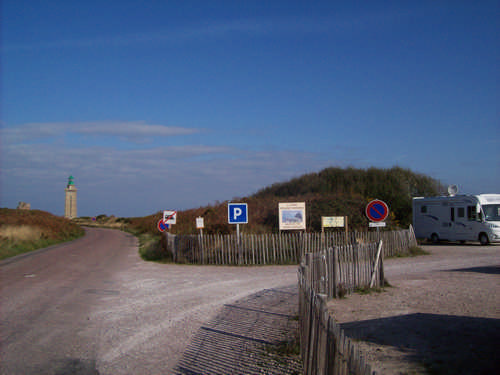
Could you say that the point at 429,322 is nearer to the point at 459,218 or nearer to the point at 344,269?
the point at 344,269

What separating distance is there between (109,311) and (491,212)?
23.5 m

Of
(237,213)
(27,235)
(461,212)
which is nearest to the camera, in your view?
(237,213)

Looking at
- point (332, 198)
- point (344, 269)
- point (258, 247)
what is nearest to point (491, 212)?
point (332, 198)

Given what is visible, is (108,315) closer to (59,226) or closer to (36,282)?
(36,282)

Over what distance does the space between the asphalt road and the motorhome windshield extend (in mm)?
14300

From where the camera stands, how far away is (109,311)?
987cm

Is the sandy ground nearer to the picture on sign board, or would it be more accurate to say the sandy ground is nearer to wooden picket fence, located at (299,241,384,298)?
wooden picket fence, located at (299,241,384,298)

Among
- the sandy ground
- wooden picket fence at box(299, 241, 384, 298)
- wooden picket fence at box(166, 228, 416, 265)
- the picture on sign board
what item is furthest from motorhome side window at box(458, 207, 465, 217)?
wooden picket fence at box(299, 241, 384, 298)

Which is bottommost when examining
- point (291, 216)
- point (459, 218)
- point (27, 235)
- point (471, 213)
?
point (27, 235)

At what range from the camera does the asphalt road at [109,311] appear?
6418mm

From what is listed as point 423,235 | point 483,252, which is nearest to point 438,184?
point 423,235

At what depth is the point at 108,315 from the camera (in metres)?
9.46

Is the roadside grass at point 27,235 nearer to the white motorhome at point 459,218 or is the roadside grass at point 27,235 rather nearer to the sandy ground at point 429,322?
the sandy ground at point 429,322

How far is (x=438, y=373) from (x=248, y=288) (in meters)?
7.81
